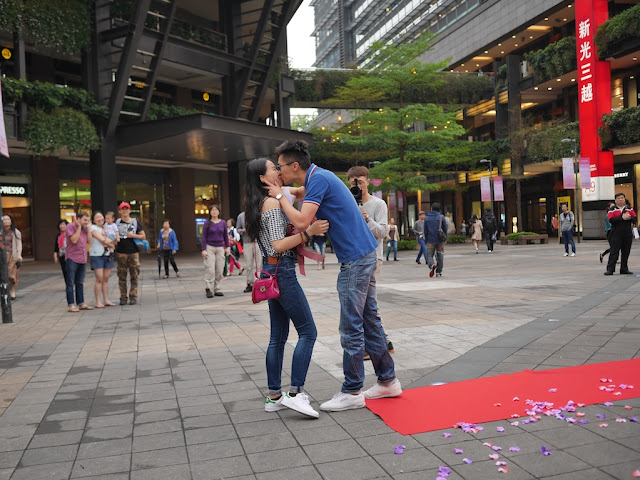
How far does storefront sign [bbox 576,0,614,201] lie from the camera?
29.7 meters

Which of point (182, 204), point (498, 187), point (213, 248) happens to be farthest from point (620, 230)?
point (182, 204)

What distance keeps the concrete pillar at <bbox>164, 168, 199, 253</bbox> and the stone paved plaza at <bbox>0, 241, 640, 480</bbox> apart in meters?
23.2

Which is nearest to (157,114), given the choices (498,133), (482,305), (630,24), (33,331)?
(33,331)

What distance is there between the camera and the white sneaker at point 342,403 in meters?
4.05

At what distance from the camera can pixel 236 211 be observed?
2898cm

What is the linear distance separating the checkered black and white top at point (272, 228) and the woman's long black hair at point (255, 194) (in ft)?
0.14

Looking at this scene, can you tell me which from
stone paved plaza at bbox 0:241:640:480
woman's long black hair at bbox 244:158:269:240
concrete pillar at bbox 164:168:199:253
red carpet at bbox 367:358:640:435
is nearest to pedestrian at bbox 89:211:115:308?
stone paved plaza at bbox 0:241:640:480

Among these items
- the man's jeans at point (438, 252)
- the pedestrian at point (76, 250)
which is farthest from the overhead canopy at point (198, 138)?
the pedestrian at point (76, 250)

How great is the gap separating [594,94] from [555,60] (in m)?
4.52

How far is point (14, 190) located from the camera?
2641cm

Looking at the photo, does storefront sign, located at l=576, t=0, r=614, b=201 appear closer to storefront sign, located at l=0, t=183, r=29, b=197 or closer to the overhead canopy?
the overhead canopy

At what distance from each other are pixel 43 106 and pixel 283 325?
19.1m

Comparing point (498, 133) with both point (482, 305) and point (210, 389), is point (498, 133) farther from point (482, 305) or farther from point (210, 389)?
point (210, 389)

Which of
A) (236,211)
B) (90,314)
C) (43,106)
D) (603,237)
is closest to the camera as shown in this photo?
(90,314)
